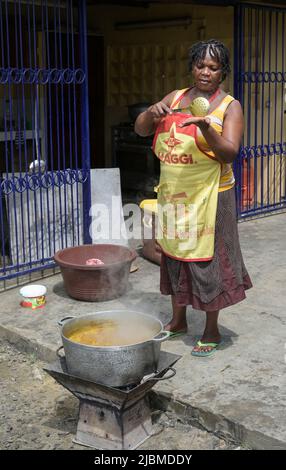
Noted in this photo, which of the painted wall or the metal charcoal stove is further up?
the painted wall

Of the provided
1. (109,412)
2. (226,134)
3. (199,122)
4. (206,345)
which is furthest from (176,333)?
(199,122)

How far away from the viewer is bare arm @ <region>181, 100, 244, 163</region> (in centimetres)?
329

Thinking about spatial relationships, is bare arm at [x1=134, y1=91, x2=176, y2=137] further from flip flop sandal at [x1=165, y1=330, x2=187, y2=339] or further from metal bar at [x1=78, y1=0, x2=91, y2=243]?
metal bar at [x1=78, y1=0, x2=91, y2=243]

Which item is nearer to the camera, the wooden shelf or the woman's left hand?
the woman's left hand

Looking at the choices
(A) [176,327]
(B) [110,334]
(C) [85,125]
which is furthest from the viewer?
(C) [85,125]

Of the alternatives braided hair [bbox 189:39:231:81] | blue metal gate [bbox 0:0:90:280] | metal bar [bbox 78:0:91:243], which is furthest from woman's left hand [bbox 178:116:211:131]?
metal bar [bbox 78:0:91:243]

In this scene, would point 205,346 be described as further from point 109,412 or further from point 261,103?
point 261,103

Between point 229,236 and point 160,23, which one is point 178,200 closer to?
point 229,236

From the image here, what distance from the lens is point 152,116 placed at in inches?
146

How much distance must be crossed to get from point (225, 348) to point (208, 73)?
67.6 inches

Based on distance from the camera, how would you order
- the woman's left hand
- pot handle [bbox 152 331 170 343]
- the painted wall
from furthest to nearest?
the painted wall
the woman's left hand
pot handle [bbox 152 331 170 343]

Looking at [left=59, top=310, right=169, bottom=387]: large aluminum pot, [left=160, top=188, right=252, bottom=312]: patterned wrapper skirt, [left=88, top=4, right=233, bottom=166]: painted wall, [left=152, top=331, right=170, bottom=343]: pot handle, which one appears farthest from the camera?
[left=88, top=4, right=233, bottom=166]: painted wall

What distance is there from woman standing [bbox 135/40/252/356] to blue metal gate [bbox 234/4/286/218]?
389 centimetres
